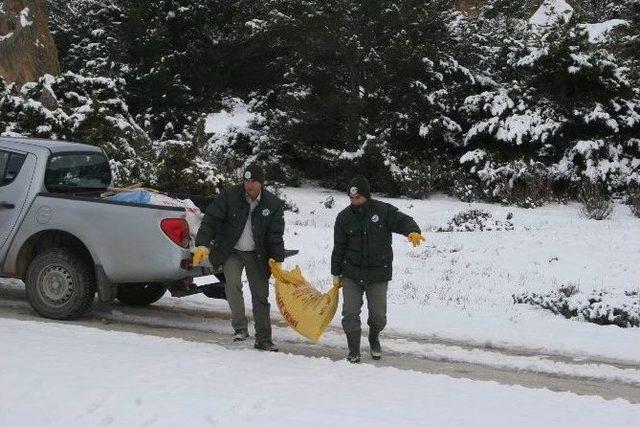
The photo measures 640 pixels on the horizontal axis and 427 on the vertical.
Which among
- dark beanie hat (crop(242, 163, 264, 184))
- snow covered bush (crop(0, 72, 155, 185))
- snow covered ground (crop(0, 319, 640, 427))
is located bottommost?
snow covered ground (crop(0, 319, 640, 427))

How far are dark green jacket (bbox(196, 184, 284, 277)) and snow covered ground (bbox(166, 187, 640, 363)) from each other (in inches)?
75.6

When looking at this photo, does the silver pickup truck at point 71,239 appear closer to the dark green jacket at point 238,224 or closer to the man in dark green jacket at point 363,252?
the dark green jacket at point 238,224

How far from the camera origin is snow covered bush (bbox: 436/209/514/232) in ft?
48.9

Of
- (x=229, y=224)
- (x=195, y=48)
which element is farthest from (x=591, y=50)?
(x=229, y=224)

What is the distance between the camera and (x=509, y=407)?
16.9 feet

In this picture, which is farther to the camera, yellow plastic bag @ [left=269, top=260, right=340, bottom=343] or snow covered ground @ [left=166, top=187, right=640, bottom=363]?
snow covered ground @ [left=166, top=187, right=640, bottom=363]

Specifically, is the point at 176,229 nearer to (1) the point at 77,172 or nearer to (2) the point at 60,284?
(2) the point at 60,284

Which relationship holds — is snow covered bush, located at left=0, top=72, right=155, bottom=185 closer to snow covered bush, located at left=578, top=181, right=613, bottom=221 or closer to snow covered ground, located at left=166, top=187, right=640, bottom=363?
snow covered ground, located at left=166, top=187, right=640, bottom=363

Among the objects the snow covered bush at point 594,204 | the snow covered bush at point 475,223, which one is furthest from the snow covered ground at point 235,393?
the snow covered bush at point 594,204

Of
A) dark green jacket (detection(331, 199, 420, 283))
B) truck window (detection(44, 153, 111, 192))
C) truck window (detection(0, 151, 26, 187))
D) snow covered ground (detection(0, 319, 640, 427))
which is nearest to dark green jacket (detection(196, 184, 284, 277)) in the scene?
dark green jacket (detection(331, 199, 420, 283))

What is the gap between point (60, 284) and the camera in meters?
7.59

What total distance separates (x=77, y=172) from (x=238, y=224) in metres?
2.71

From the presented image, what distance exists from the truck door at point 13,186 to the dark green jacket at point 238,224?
2377mm

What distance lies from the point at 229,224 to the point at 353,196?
48.8 inches
